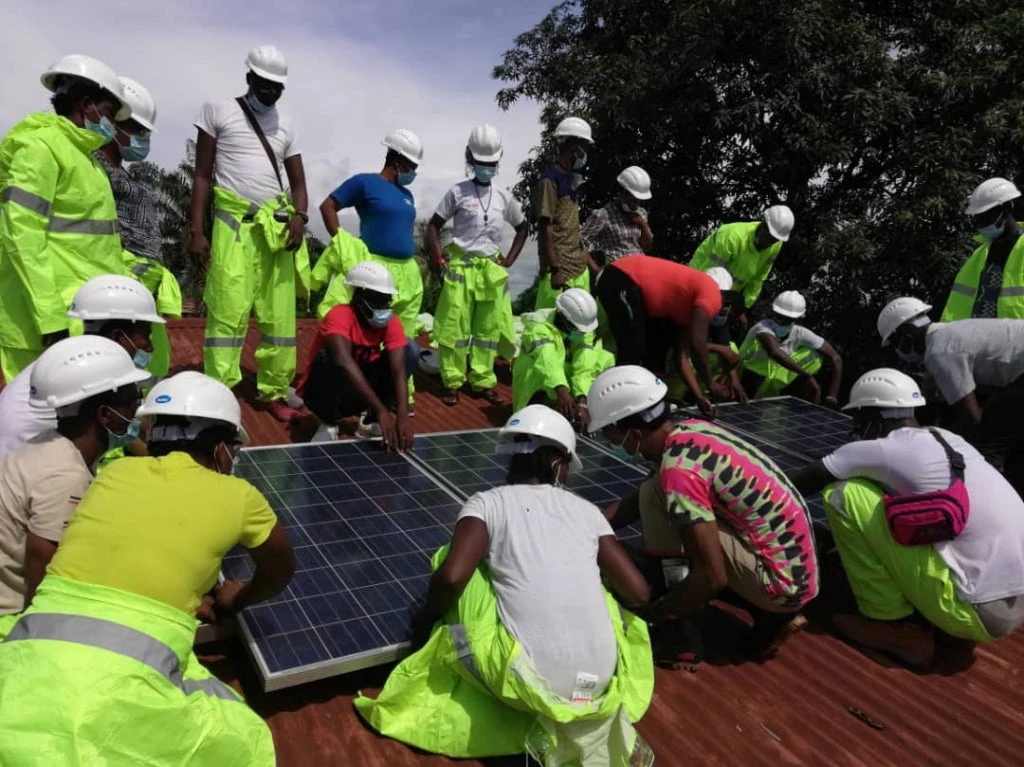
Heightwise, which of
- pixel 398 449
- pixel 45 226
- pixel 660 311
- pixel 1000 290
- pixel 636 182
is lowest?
pixel 398 449

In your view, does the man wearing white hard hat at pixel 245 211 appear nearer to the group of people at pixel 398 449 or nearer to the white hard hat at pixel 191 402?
the group of people at pixel 398 449

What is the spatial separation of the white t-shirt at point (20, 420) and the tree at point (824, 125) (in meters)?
9.27

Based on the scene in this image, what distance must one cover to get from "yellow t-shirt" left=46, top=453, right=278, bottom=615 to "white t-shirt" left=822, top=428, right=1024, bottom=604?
288 cm

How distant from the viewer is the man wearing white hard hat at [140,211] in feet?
15.3

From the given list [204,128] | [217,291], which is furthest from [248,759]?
[204,128]

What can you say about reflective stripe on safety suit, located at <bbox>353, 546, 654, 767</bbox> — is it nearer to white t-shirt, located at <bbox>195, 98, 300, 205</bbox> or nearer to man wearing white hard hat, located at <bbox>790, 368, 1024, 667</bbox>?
man wearing white hard hat, located at <bbox>790, 368, 1024, 667</bbox>

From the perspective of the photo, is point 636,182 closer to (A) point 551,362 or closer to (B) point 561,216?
(B) point 561,216

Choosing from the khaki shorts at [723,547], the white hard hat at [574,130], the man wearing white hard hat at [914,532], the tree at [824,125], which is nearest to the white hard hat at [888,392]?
the man wearing white hard hat at [914,532]

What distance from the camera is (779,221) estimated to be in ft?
23.4

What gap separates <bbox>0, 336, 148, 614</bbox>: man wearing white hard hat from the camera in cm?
254

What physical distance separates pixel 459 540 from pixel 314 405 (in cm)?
304

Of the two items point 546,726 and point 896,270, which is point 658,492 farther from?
point 896,270

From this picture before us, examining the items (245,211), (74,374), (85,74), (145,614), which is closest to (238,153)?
(245,211)

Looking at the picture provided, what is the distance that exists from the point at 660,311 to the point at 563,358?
0.97m
